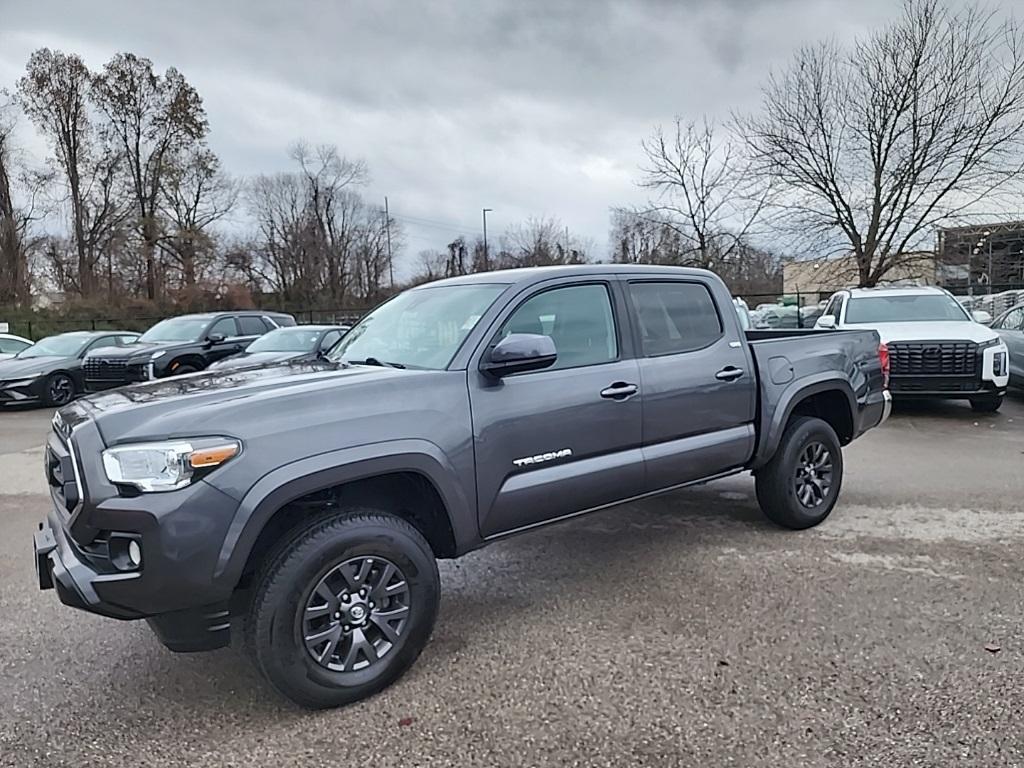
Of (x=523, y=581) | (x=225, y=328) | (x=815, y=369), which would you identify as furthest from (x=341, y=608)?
(x=225, y=328)

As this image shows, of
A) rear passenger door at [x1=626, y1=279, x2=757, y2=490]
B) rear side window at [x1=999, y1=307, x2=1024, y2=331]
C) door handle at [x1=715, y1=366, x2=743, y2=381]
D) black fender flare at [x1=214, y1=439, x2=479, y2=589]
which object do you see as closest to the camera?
black fender flare at [x1=214, y1=439, x2=479, y2=589]

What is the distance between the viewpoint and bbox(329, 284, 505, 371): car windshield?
3609mm

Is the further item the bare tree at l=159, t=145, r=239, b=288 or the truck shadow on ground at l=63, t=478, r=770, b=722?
the bare tree at l=159, t=145, r=239, b=288

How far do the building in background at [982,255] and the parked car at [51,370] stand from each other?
70.0 feet

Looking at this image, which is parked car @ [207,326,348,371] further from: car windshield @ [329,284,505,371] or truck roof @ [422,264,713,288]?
truck roof @ [422,264,713,288]

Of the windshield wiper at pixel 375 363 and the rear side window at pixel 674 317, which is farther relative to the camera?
the rear side window at pixel 674 317

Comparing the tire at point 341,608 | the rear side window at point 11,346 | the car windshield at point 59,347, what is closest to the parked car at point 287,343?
the car windshield at point 59,347

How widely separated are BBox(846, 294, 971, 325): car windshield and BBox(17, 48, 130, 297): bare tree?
33598 mm

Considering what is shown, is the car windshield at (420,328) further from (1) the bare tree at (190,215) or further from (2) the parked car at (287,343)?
(1) the bare tree at (190,215)

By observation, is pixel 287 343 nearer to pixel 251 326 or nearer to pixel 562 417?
pixel 251 326

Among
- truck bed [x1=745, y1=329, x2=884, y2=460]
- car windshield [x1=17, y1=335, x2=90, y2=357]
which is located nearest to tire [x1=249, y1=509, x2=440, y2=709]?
truck bed [x1=745, y1=329, x2=884, y2=460]

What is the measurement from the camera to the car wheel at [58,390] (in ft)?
41.2

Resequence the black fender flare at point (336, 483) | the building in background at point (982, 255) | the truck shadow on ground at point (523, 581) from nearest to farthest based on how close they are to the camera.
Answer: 1. the black fender flare at point (336, 483)
2. the truck shadow on ground at point (523, 581)
3. the building in background at point (982, 255)

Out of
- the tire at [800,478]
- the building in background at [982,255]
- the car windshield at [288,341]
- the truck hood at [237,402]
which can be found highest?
the building in background at [982,255]
